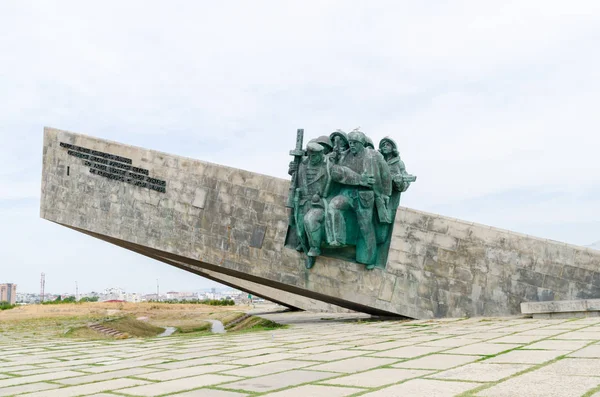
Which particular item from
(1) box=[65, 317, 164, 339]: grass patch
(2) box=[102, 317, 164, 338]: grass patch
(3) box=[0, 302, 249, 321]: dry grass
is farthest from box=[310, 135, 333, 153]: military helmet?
(3) box=[0, 302, 249, 321]: dry grass

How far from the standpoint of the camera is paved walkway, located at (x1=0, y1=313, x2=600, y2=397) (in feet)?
12.2

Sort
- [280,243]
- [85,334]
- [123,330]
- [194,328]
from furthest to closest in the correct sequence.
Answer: [194,328] → [123,330] → [85,334] → [280,243]

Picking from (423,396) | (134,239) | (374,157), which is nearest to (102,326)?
(134,239)

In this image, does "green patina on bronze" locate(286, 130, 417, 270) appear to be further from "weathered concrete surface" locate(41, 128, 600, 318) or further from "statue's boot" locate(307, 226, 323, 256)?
"weathered concrete surface" locate(41, 128, 600, 318)

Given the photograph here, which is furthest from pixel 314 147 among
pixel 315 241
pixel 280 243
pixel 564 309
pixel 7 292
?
pixel 7 292

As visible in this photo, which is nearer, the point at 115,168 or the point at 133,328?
the point at 115,168

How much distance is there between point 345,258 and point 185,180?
152 inches

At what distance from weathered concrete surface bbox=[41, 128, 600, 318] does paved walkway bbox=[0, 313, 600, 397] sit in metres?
2.98

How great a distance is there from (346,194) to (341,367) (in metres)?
6.46

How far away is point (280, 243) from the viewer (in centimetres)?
1167

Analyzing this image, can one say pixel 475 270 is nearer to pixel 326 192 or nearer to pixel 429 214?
pixel 429 214

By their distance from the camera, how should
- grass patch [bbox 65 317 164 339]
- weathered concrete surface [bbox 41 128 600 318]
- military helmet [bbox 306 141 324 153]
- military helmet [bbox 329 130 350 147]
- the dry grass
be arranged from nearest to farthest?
weathered concrete surface [bbox 41 128 600 318]
military helmet [bbox 306 141 324 153]
military helmet [bbox 329 130 350 147]
grass patch [bbox 65 317 164 339]
the dry grass

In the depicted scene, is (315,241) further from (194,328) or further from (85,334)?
(194,328)

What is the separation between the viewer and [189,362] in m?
5.58
